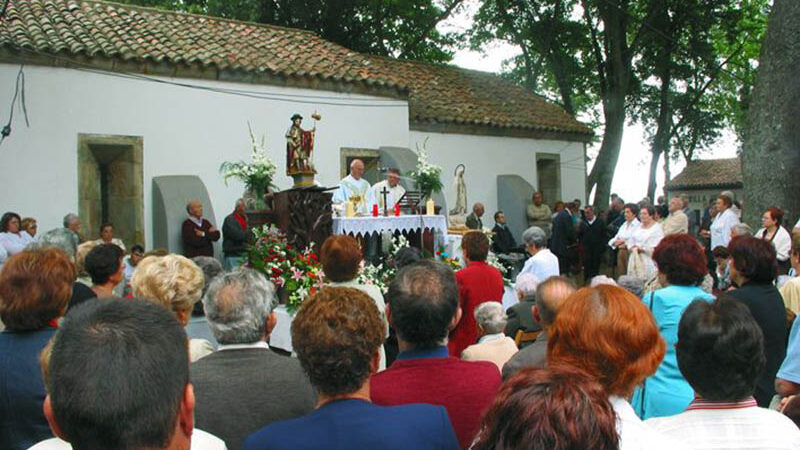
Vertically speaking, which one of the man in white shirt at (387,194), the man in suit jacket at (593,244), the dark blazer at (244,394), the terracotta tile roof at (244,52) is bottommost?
A: the man in suit jacket at (593,244)

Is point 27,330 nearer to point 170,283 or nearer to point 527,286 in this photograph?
point 170,283

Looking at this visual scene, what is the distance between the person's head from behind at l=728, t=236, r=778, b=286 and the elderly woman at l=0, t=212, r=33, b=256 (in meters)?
9.33

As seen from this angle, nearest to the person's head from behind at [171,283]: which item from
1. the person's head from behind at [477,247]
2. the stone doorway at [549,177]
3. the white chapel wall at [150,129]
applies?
the person's head from behind at [477,247]

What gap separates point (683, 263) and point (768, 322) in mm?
689

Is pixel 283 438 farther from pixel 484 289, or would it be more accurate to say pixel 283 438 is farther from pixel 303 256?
pixel 303 256

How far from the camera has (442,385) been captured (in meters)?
2.77

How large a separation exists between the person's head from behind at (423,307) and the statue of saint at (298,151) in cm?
717

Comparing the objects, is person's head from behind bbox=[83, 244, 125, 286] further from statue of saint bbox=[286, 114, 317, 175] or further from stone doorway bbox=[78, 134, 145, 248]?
stone doorway bbox=[78, 134, 145, 248]

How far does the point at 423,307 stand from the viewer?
2.97 meters

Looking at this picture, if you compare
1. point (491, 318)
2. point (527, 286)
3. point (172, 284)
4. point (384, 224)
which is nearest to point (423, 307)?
point (172, 284)

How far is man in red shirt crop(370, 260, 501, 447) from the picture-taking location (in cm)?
273

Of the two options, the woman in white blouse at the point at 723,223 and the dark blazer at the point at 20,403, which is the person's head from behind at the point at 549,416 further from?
the woman in white blouse at the point at 723,223

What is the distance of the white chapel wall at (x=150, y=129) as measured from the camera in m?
12.5

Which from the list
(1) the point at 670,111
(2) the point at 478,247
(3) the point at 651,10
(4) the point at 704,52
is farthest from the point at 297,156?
(1) the point at 670,111
